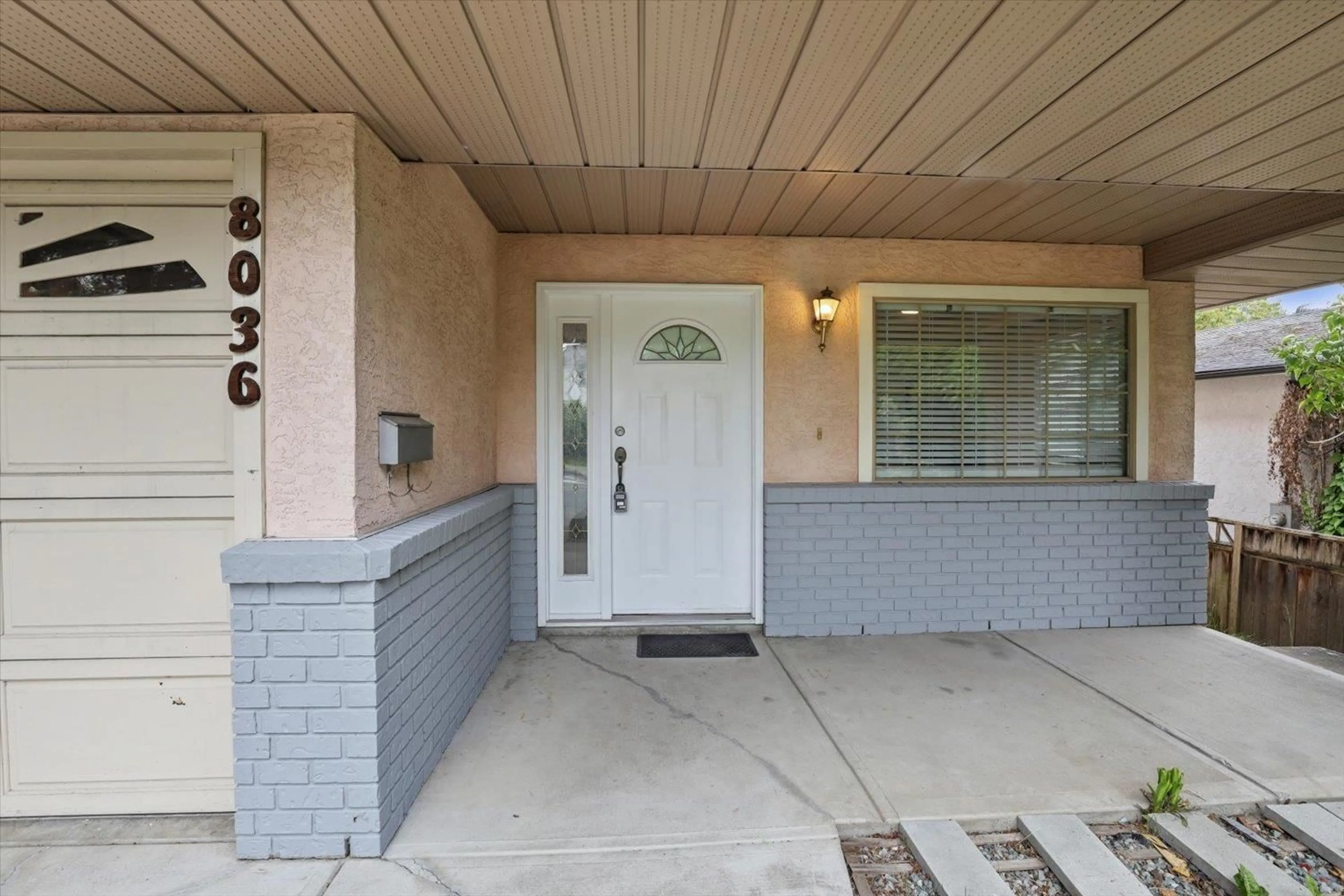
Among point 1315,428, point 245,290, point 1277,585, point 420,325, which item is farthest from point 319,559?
point 1315,428

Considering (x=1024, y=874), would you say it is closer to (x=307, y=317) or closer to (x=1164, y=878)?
(x=1164, y=878)

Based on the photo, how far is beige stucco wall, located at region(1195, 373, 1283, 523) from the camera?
7438 mm

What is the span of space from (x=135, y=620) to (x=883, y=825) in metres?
2.60

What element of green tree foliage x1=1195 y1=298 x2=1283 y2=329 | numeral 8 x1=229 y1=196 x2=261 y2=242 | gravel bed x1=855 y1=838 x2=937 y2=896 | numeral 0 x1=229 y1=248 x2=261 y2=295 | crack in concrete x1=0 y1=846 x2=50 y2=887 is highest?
green tree foliage x1=1195 y1=298 x2=1283 y2=329

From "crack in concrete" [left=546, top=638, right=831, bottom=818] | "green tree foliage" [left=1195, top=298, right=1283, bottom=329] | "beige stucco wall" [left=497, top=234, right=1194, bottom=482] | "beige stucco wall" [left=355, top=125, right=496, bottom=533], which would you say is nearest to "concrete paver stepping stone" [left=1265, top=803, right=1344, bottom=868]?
"crack in concrete" [left=546, top=638, right=831, bottom=818]

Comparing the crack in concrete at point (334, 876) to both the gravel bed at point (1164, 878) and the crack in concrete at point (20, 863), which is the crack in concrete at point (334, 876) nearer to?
the crack in concrete at point (20, 863)

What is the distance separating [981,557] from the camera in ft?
11.5

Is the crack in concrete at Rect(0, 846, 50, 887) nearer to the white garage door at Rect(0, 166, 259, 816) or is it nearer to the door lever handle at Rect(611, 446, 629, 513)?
the white garage door at Rect(0, 166, 259, 816)

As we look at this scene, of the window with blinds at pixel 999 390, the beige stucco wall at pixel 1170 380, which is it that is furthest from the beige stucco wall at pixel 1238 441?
the window with blinds at pixel 999 390

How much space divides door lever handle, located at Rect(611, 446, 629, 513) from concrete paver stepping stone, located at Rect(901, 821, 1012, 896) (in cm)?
215

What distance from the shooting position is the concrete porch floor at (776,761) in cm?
164

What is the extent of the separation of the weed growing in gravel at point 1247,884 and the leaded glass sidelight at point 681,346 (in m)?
2.93

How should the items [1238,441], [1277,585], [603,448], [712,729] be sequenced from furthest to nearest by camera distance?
[1238,441] → [1277,585] → [603,448] → [712,729]

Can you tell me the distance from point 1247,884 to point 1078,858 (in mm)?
392
